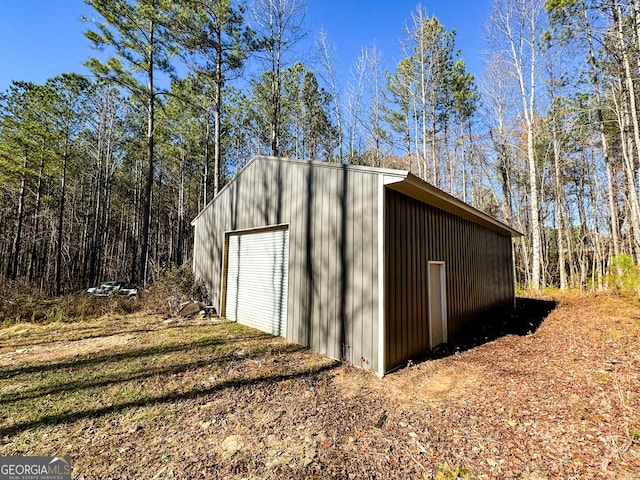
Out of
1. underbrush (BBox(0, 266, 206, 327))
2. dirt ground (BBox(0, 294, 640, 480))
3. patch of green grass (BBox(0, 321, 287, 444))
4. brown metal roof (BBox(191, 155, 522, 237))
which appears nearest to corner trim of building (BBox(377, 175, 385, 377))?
brown metal roof (BBox(191, 155, 522, 237))

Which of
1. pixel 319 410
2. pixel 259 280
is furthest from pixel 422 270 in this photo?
pixel 259 280

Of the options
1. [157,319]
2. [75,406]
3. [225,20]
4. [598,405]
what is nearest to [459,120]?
[225,20]

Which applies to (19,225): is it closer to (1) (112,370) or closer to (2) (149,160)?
(2) (149,160)

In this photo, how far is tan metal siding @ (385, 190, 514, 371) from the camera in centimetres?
425

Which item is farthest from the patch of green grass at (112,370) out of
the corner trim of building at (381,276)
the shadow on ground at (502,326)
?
the shadow on ground at (502,326)

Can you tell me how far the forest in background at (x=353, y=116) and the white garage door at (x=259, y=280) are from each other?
2983 mm

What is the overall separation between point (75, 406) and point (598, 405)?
571 centimetres

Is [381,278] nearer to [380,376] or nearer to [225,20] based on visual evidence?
[380,376]

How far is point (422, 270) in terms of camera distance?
16.3 feet

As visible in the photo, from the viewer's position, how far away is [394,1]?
11.0m

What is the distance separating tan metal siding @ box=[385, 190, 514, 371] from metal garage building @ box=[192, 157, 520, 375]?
0.02m

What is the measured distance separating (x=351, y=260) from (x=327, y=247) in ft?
1.91

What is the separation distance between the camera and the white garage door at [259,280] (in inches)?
235

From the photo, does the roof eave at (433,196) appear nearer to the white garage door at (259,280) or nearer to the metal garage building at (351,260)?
the metal garage building at (351,260)
